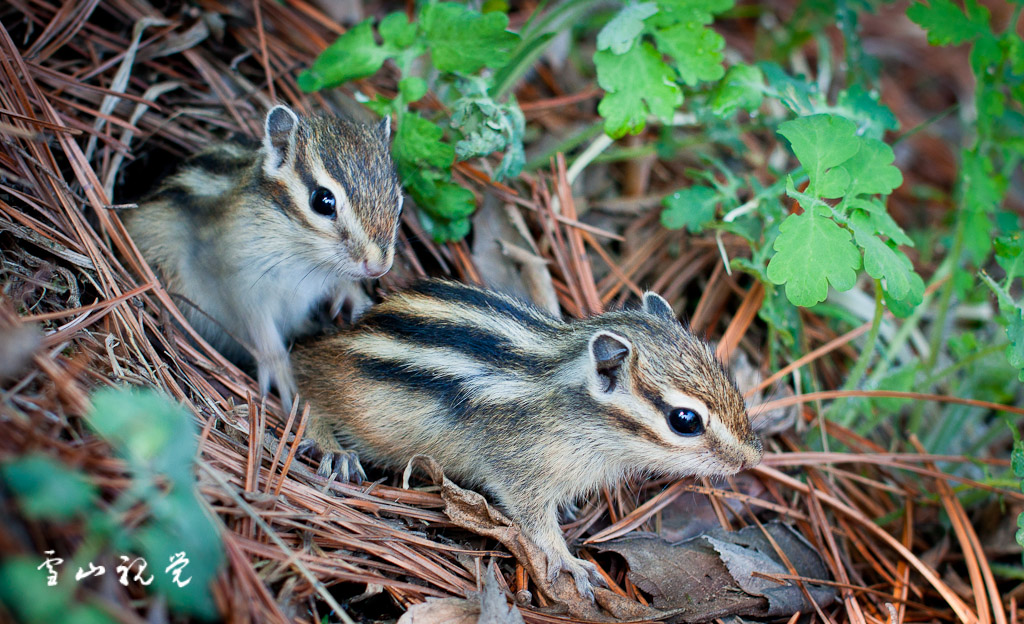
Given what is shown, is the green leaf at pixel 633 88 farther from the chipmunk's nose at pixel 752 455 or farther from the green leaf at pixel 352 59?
the chipmunk's nose at pixel 752 455

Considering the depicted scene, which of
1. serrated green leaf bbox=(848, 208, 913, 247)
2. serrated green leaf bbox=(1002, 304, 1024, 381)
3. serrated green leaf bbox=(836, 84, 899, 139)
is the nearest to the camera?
serrated green leaf bbox=(1002, 304, 1024, 381)

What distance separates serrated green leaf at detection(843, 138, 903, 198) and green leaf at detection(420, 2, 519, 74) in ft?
5.63

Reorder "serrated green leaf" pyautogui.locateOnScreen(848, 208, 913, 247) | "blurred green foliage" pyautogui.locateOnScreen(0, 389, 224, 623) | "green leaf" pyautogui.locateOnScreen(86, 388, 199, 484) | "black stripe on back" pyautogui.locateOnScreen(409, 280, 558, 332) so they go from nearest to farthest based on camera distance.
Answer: "blurred green foliage" pyautogui.locateOnScreen(0, 389, 224, 623) → "green leaf" pyautogui.locateOnScreen(86, 388, 199, 484) → "serrated green leaf" pyautogui.locateOnScreen(848, 208, 913, 247) → "black stripe on back" pyautogui.locateOnScreen(409, 280, 558, 332)

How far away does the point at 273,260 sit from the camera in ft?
12.7

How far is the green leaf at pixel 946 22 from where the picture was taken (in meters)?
4.04

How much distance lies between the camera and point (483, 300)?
348 centimetres

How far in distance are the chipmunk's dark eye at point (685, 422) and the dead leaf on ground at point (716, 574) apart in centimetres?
55

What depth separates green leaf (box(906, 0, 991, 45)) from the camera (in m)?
4.04

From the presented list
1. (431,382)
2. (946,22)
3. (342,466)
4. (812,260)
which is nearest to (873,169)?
(812,260)

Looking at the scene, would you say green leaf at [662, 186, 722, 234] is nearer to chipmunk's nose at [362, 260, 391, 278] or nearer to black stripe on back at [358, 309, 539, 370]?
black stripe on back at [358, 309, 539, 370]

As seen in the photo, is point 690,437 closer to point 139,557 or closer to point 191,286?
point 139,557

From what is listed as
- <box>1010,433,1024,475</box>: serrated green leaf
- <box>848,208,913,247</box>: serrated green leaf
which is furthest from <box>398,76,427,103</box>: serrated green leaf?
<box>1010,433,1024,475</box>: serrated green leaf

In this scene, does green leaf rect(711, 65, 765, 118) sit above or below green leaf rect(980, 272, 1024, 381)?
above

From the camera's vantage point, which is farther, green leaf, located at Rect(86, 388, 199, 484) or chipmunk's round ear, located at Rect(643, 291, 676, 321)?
chipmunk's round ear, located at Rect(643, 291, 676, 321)
